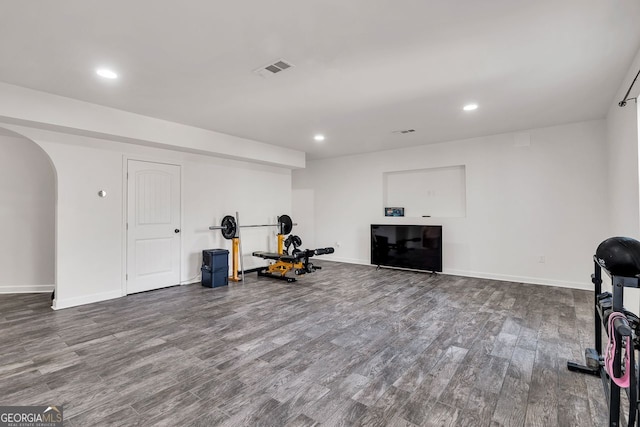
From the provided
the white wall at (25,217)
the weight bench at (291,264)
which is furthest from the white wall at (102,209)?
the white wall at (25,217)

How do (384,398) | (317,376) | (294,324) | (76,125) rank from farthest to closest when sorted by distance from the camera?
1. (76,125)
2. (294,324)
3. (317,376)
4. (384,398)

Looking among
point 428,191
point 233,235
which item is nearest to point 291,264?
point 233,235

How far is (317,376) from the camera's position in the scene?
2.42 m

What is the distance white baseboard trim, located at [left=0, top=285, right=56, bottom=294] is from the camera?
16.5 feet

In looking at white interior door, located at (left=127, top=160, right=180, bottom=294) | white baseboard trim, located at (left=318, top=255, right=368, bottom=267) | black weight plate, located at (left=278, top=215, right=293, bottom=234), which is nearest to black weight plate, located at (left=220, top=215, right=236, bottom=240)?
white interior door, located at (left=127, top=160, right=180, bottom=294)

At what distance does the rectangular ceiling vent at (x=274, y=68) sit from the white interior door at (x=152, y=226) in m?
3.06

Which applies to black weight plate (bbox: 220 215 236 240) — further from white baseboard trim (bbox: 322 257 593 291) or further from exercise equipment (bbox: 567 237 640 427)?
exercise equipment (bbox: 567 237 640 427)

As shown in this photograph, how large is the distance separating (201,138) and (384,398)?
480 cm

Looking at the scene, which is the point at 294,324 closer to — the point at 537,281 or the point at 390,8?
the point at 390,8

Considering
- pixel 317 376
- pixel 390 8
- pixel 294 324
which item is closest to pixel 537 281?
pixel 294 324

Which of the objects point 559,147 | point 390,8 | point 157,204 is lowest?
point 157,204

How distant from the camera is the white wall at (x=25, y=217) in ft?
16.5

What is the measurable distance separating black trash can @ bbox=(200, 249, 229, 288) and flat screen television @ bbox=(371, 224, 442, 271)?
3.28 meters

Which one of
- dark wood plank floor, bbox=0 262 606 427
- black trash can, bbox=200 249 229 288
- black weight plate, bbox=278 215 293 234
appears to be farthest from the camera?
black weight plate, bbox=278 215 293 234
